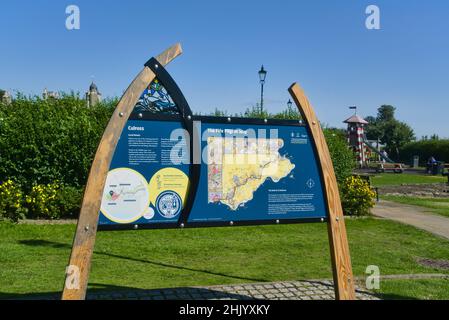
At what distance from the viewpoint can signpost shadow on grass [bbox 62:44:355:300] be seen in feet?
12.4

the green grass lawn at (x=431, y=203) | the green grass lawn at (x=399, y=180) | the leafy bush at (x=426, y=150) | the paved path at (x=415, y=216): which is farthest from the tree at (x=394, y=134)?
the paved path at (x=415, y=216)

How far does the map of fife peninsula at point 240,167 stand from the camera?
438 centimetres

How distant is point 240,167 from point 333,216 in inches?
41.7

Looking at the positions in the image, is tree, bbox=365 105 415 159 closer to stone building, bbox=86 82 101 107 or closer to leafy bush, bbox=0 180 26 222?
stone building, bbox=86 82 101 107

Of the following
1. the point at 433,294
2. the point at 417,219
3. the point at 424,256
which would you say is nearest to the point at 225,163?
the point at 433,294

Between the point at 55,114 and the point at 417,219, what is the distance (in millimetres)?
10533

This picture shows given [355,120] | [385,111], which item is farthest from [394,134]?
[385,111]

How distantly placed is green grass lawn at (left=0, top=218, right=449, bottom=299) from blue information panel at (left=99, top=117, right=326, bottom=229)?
1.80 metres

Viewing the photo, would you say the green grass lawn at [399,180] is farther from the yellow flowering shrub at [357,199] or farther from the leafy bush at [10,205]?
the leafy bush at [10,205]

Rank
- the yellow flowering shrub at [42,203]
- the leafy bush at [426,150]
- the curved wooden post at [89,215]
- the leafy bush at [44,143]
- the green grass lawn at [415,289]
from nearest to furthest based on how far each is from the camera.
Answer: the curved wooden post at [89,215], the green grass lawn at [415,289], the yellow flowering shrub at [42,203], the leafy bush at [44,143], the leafy bush at [426,150]

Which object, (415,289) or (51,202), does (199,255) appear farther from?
(51,202)

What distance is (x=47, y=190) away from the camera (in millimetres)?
10219

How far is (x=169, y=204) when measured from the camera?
4.21m

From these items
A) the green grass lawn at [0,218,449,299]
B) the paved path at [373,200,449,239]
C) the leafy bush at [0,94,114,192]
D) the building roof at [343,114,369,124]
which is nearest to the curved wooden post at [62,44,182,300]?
the green grass lawn at [0,218,449,299]
